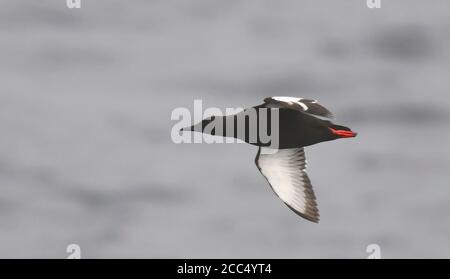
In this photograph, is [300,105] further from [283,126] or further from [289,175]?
[289,175]

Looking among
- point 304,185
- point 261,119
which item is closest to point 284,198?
point 304,185

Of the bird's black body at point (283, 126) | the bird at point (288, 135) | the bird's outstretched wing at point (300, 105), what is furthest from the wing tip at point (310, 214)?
the bird's outstretched wing at point (300, 105)

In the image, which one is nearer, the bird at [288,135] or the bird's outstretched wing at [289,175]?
the bird at [288,135]

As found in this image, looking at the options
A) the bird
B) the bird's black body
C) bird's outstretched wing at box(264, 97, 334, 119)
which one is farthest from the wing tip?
bird's outstretched wing at box(264, 97, 334, 119)

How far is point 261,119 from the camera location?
543 inches

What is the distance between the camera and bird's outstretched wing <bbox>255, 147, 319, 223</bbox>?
46.2 feet

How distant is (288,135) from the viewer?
541 inches

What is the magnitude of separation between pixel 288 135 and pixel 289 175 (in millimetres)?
943

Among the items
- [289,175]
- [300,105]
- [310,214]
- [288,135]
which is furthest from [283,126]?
[310,214]

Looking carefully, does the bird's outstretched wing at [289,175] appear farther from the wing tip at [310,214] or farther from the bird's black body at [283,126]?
the bird's black body at [283,126]

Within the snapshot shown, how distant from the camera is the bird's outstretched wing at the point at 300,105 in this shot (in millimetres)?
13945

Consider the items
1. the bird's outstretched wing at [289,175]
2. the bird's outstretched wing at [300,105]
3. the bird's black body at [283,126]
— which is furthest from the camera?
the bird's outstretched wing at [289,175]

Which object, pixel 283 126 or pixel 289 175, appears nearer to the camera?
pixel 283 126
